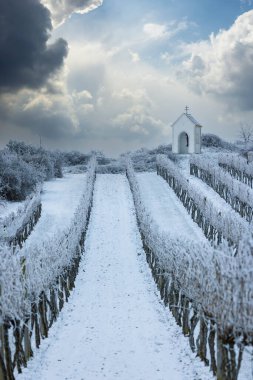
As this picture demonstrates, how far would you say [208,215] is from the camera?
3052cm

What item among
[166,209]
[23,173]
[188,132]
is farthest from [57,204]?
[188,132]

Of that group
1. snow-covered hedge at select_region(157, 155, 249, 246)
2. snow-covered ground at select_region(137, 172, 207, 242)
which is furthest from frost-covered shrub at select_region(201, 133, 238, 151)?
snow-covered hedge at select_region(157, 155, 249, 246)

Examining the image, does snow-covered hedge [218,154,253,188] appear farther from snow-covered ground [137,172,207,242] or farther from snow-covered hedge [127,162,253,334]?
snow-covered hedge [127,162,253,334]

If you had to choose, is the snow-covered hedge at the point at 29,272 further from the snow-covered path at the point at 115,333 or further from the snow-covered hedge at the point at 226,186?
the snow-covered hedge at the point at 226,186

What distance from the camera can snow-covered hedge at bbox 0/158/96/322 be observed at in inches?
468

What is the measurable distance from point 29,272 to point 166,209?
79.0 ft

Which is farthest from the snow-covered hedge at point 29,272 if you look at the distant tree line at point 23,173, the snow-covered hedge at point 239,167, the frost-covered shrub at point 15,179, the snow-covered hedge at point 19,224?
the snow-covered hedge at point 239,167

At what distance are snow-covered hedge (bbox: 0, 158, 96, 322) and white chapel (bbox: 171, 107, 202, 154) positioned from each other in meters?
40.2

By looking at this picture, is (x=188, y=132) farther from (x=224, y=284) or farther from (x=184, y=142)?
(x=224, y=284)

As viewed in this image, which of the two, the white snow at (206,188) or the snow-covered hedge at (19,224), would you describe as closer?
the snow-covered hedge at (19,224)

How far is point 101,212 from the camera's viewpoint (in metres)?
37.2

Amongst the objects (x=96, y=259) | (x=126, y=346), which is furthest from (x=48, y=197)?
(x=126, y=346)

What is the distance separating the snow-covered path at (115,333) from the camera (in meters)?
12.7

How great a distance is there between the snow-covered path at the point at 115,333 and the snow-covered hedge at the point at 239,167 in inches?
792
